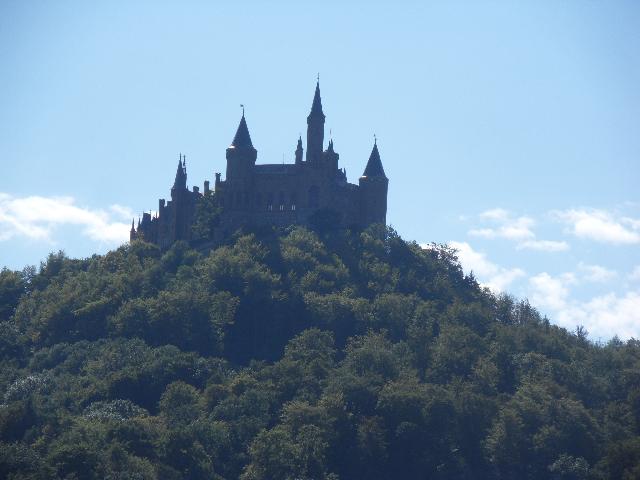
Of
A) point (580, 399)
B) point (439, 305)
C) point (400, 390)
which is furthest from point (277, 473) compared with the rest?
point (439, 305)

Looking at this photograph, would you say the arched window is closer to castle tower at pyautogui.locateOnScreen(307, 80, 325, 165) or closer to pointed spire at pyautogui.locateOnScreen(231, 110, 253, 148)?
castle tower at pyautogui.locateOnScreen(307, 80, 325, 165)

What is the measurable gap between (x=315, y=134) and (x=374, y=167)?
5349 mm

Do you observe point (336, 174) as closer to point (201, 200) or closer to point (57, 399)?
point (201, 200)

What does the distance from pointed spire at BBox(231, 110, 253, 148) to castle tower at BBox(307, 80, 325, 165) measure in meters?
4.39

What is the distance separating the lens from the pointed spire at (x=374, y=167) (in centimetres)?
13225

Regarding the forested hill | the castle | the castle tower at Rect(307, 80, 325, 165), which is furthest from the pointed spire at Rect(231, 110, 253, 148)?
the forested hill

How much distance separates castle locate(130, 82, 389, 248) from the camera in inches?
5113

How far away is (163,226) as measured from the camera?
13650 centimetres

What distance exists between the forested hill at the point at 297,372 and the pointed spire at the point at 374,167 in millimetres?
4378

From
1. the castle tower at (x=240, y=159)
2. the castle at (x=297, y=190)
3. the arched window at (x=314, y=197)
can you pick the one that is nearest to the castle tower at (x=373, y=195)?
the castle at (x=297, y=190)

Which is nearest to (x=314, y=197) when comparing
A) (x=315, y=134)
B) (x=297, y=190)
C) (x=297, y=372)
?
(x=297, y=190)

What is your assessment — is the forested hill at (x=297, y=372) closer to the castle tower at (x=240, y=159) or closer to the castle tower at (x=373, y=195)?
the castle tower at (x=373, y=195)

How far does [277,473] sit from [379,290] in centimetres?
3273

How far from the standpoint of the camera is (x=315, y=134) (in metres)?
131
